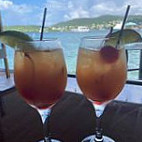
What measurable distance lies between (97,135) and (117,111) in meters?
0.12

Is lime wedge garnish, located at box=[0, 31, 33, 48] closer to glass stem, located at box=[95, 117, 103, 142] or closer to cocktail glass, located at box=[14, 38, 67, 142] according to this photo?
cocktail glass, located at box=[14, 38, 67, 142]

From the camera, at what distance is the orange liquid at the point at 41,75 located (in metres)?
0.46

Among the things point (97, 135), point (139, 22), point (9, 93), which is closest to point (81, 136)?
point (97, 135)

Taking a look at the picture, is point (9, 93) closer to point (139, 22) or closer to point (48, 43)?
point (48, 43)

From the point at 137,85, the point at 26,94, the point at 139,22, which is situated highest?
the point at 139,22

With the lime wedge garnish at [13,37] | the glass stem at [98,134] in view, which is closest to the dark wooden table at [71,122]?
the glass stem at [98,134]

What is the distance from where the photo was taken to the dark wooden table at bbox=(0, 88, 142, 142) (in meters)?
0.53

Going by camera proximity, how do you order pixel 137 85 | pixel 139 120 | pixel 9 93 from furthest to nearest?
pixel 137 85 < pixel 9 93 < pixel 139 120

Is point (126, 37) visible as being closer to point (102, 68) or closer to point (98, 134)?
point (102, 68)

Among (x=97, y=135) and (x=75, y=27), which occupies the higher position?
(x=75, y=27)

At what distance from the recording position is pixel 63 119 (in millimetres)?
594

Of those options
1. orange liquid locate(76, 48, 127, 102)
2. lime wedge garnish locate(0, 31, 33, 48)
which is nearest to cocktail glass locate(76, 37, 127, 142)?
orange liquid locate(76, 48, 127, 102)

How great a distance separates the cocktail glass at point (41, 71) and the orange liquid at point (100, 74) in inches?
1.7

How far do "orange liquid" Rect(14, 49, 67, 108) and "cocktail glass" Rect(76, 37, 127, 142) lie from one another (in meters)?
0.05
